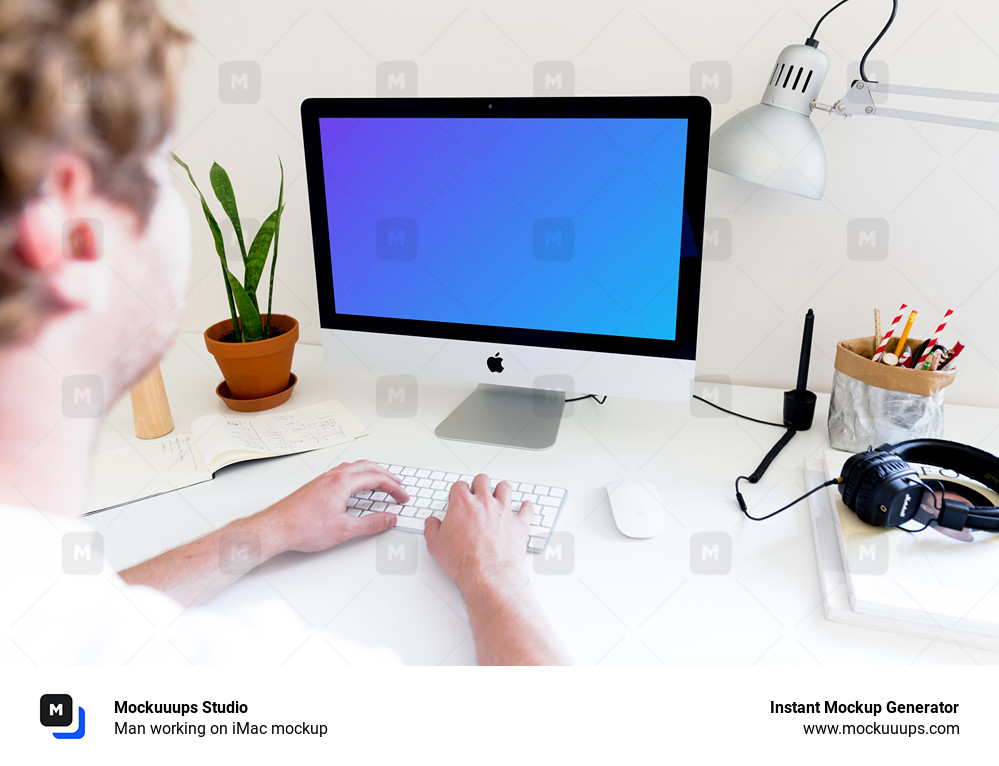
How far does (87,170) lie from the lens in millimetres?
372

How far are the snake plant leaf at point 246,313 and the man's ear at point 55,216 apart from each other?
83 cm

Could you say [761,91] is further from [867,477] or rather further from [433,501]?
[433,501]

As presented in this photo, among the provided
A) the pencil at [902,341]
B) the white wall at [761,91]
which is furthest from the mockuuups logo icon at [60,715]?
the pencil at [902,341]

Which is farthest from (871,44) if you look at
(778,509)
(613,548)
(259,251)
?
(259,251)

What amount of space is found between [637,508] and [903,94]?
733 mm

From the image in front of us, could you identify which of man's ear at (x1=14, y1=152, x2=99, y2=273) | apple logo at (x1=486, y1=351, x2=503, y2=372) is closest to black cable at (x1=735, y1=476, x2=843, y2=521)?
apple logo at (x1=486, y1=351, x2=503, y2=372)

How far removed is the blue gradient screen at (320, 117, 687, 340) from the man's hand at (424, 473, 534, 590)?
0.30 meters

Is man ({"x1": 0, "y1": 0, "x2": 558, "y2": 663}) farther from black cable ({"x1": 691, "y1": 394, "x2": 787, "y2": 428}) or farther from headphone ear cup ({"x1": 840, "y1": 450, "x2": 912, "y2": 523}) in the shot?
black cable ({"x1": 691, "y1": 394, "x2": 787, "y2": 428})

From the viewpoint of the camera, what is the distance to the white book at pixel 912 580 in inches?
26.9

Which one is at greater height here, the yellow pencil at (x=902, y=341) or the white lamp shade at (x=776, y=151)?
the white lamp shade at (x=776, y=151)

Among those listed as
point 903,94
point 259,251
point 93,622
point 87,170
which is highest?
point 903,94

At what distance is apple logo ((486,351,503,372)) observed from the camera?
108 cm

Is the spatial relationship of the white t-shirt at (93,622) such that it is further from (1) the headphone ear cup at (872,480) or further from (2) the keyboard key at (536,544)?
(1) the headphone ear cup at (872,480)

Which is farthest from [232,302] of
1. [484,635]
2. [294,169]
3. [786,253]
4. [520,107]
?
[786,253]
